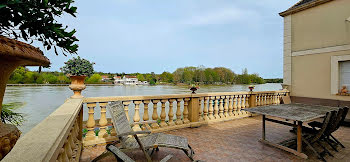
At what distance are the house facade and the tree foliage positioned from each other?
7918 mm

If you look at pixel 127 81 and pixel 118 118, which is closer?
pixel 118 118

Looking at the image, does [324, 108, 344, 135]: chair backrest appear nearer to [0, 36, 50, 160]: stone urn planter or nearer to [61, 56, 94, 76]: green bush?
[0, 36, 50, 160]: stone urn planter

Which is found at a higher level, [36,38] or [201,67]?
[201,67]

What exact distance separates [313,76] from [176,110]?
232 inches

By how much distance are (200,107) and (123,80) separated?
52733mm

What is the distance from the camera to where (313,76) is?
22.0ft

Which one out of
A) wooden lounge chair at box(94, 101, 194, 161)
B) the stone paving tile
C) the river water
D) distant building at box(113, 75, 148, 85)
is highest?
distant building at box(113, 75, 148, 85)

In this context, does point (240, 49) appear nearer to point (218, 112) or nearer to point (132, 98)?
point (218, 112)

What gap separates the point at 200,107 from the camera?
479cm

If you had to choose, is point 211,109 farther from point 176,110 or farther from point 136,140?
point 136,140

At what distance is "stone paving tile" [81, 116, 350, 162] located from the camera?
2863mm

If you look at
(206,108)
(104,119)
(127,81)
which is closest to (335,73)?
(206,108)

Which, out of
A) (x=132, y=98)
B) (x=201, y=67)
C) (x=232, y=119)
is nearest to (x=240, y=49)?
(x=201, y=67)

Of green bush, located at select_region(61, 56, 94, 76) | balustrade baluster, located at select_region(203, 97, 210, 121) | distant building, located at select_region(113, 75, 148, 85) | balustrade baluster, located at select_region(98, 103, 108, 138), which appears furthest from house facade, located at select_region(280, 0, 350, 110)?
distant building, located at select_region(113, 75, 148, 85)
